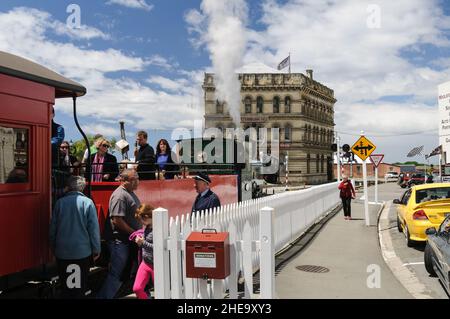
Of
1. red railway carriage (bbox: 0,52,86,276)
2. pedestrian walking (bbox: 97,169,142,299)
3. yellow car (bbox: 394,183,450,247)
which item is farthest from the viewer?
yellow car (bbox: 394,183,450,247)

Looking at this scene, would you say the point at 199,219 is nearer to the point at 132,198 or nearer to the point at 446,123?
the point at 132,198

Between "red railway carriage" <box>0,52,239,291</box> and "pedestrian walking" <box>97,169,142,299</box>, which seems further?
"pedestrian walking" <box>97,169,142,299</box>

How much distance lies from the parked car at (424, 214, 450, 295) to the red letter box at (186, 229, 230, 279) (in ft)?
10.2

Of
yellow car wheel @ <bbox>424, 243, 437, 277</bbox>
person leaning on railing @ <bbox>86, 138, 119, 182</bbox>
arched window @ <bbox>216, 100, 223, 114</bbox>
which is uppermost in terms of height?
arched window @ <bbox>216, 100, 223, 114</bbox>

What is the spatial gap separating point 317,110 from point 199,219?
204ft

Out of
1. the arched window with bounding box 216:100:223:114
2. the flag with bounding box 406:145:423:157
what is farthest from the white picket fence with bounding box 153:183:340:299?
the flag with bounding box 406:145:423:157

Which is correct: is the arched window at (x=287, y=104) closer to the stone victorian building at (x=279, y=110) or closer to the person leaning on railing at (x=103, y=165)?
A: the stone victorian building at (x=279, y=110)

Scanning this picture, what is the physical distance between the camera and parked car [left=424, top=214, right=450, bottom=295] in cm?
572

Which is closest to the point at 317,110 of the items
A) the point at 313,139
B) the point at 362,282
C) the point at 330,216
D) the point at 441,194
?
the point at 313,139

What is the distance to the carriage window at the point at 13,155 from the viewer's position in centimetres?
486

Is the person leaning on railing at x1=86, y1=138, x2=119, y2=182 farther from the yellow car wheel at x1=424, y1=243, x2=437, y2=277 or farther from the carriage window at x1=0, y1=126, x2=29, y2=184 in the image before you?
the yellow car wheel at x1=424, y1=243, x2=437, y2=277

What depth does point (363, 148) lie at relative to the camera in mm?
13641

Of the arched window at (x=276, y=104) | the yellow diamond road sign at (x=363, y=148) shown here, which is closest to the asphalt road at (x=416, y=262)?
the yellow diamond road sign at (x=363, y=148)
